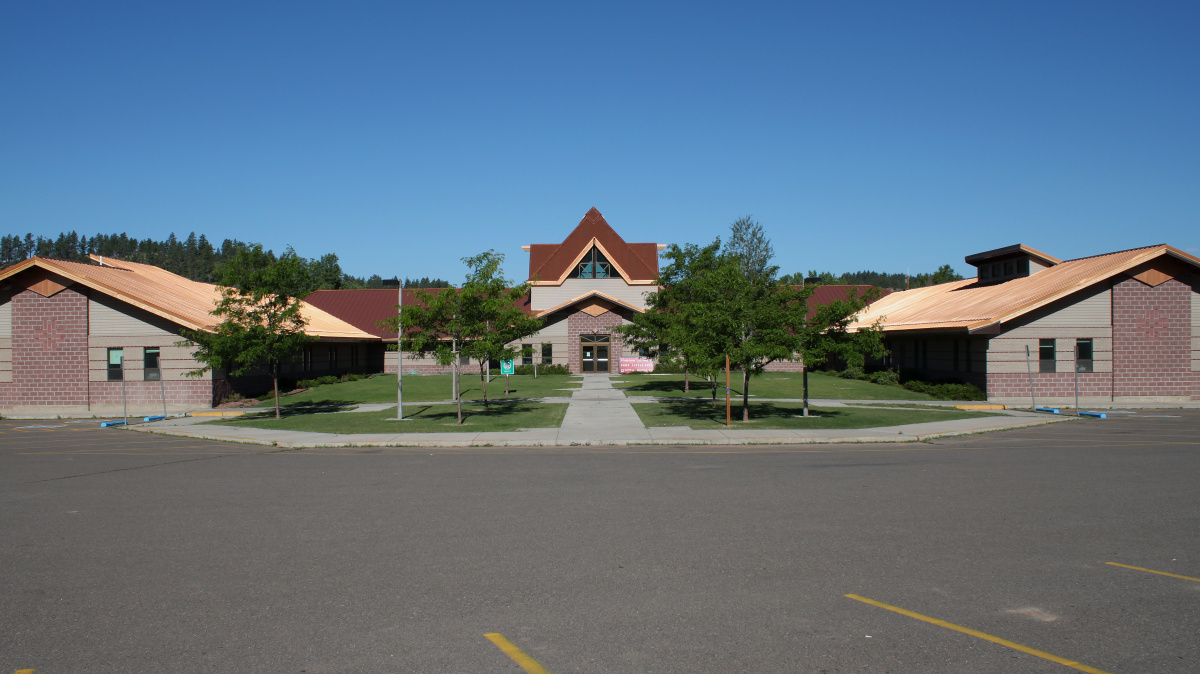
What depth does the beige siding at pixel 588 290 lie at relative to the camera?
5378 centimetres

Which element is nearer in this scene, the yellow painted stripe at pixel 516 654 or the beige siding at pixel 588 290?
the yellow painted stripe at pixel 516 654

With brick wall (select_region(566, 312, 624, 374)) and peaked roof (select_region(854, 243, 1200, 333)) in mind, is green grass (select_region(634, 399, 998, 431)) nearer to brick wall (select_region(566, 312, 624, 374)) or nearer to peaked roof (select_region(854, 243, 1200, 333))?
peaked roof (select_region(854, 243, 1200, 333))

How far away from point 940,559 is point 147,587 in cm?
774

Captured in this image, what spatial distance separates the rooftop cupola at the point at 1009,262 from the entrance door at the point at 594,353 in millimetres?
23515

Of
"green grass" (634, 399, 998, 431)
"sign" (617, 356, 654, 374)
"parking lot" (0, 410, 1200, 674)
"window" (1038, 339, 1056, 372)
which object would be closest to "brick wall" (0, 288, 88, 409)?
"parking lot" (0, 410, 1200, 674)

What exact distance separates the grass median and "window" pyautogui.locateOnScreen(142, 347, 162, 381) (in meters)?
7.36

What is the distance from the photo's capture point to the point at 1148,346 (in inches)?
1211

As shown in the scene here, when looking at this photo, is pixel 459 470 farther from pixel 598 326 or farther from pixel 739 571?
pixel 598 326

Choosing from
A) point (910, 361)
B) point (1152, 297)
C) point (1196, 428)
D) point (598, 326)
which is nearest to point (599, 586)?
point (1196, 428)

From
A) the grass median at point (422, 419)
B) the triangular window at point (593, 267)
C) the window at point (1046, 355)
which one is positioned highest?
the triangular window at point (593, 267)

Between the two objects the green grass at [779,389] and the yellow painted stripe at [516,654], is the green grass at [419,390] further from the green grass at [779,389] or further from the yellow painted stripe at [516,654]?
the yellow painted stripe at [516,654]

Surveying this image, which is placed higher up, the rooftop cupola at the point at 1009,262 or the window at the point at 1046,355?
the rooftop cupola at the point at 1009,262

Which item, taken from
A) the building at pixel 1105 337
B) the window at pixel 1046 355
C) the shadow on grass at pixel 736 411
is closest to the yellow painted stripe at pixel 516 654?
the shadow on grass at pixel 736 411

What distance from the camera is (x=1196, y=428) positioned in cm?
2102
